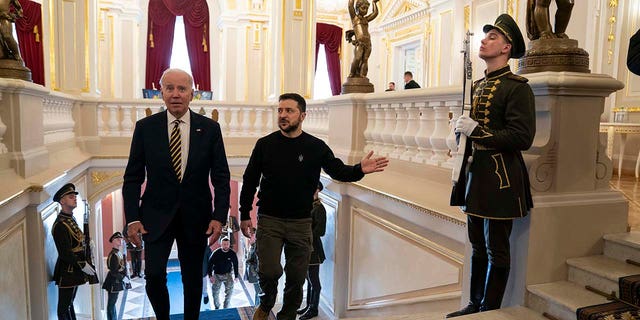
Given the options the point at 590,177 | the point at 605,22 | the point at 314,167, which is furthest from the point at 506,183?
the point at 605,22

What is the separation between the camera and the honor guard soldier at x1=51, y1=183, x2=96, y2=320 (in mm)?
4352

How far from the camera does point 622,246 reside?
2.75 m

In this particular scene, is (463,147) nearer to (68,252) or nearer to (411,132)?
(411,132)

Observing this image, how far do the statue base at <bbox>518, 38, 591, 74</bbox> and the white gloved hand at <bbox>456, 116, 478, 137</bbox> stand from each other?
69cm

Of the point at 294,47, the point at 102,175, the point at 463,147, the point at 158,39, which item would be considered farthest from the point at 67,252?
the point at 158,39

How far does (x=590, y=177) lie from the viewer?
9.12 ft

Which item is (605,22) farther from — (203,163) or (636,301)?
(203,163)

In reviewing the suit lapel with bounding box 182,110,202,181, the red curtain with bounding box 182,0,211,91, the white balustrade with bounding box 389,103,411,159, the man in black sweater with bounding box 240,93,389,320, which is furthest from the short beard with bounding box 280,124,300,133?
the red curtain with bounding box 182,0,211,91

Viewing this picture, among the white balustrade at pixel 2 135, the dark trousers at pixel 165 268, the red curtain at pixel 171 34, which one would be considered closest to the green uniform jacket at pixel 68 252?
the white balustrade at pixel 2 135

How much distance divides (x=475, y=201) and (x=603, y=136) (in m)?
1.01

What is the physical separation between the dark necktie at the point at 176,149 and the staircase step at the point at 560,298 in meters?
2.14

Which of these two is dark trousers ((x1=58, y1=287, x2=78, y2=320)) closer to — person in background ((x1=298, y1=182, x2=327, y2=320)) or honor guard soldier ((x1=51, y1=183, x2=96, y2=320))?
honor guard soldier ((x1=51, y1=183, x2=96, y2=320))

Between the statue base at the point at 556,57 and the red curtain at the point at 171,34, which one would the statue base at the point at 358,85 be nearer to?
the statue base at the point at 556,57

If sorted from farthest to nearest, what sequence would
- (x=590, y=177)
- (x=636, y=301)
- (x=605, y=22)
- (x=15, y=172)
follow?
(x=605, y=22) → (x=15, y=172) → (x=590, y=177) → (x=636, y=301)
